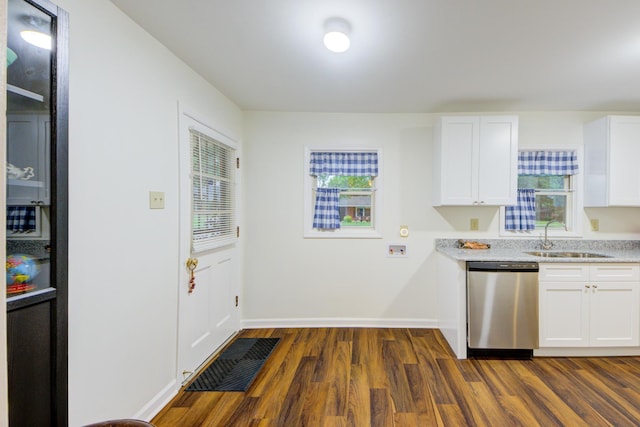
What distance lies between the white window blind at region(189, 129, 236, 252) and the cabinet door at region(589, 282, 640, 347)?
334 centimetres

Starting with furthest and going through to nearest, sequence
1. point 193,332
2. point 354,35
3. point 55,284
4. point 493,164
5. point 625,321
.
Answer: point 493,164, point 625,321, point 193,332, point 354,35, point 55,284

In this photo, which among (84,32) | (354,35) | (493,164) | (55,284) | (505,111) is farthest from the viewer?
(505,111)

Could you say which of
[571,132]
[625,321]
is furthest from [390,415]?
[571,132]

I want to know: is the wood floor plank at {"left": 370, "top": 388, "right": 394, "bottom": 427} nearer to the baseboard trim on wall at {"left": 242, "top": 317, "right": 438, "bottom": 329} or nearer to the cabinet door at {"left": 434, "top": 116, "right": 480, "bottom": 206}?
the baseboard trim on wall at {"left": 242, "top": 317, "right": 438, "bottom": 329}

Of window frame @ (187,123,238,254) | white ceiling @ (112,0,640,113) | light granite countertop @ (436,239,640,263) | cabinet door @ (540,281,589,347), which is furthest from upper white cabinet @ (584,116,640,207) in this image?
window frame @ (187,123,238,254)

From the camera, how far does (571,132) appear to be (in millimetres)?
3143

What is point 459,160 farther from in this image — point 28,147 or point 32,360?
point 32,360

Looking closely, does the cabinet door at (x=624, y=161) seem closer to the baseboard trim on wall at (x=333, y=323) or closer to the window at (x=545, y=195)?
the window at (x=545, y=195)

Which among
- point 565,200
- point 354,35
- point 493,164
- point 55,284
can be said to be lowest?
point 55,284

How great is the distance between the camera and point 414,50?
1935 mm

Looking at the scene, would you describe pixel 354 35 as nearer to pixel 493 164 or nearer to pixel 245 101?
pixel 245 101

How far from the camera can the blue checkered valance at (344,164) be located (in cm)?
327

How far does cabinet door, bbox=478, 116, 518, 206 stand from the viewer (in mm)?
2848

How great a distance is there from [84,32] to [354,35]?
1391 millimetres
